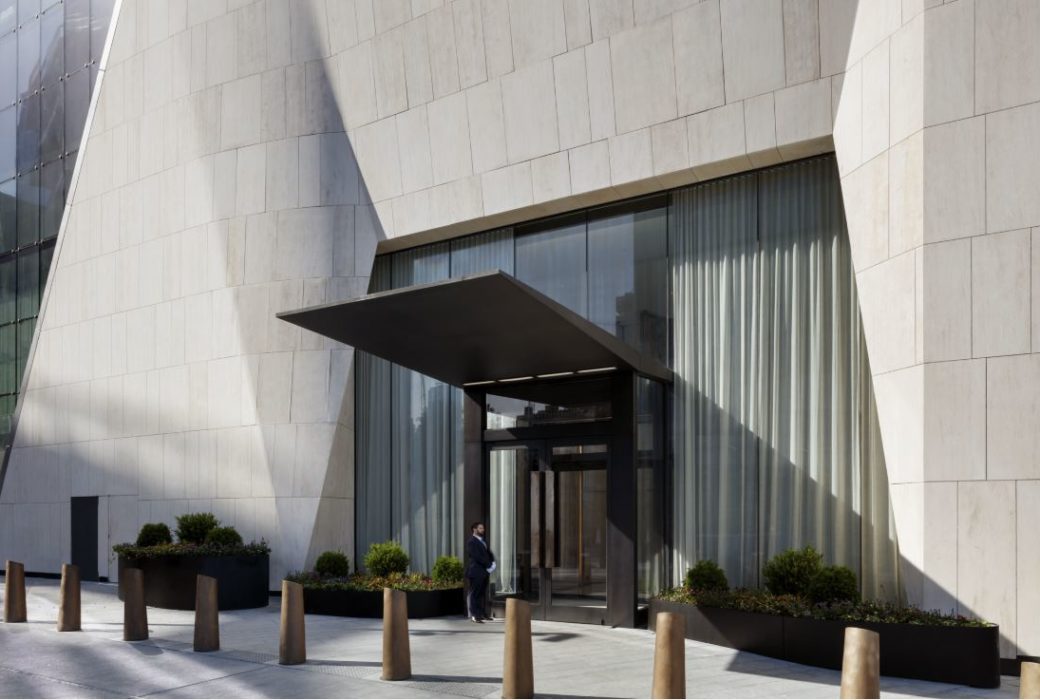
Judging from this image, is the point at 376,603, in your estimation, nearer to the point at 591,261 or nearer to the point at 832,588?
the point at 591,261

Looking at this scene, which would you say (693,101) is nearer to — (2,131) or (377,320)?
(377,320)

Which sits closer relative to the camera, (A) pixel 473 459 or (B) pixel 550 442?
(B) pixel 550 442

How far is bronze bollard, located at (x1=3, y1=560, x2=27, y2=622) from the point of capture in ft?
54.7

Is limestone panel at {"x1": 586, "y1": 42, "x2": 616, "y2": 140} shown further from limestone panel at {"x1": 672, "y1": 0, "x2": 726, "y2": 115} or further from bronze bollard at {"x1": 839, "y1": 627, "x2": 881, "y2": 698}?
bronze bollard at {"x1": 839, "y1": 627, "x2": 881, "y2": 698}

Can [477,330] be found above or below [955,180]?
below

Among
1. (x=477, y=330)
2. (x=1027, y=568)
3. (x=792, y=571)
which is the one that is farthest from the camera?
(x=477, y=330)

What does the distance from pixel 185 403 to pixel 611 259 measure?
1031 cm

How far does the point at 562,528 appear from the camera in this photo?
16266 millimetres

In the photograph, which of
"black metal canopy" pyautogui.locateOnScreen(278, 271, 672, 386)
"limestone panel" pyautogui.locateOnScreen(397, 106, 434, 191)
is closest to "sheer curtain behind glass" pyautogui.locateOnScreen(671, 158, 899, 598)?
"black metal canopy" pyautogui.locateOnScreen(278, 271, 672, 386)

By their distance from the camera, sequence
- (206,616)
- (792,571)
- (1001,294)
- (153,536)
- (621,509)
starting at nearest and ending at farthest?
1. (1001,294)
2. (206,616)
3. (792,571)
4. (621,509)
5. (153,536)

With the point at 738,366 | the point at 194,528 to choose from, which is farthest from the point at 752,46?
the point at 194,528

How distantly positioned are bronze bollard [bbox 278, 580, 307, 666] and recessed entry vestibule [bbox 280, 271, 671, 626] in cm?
367

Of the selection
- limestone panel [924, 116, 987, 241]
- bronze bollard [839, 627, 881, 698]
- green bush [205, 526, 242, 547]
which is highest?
limestone panel [924, 116, 987, 241]

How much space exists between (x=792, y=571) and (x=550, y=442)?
14.3 feet
